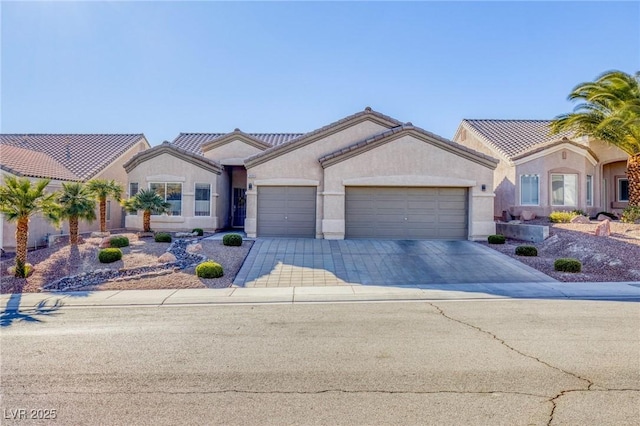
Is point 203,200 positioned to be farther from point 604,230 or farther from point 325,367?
point 604,230

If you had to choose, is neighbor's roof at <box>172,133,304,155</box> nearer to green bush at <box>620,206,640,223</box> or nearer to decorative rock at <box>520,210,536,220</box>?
decorative rock at <box>520,210,536,220</box>

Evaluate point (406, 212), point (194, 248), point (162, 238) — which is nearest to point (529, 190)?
point (406, 212)

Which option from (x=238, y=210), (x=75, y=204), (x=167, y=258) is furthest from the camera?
(x=238, y=210)

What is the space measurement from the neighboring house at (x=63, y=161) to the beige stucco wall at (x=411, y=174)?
13888 mm

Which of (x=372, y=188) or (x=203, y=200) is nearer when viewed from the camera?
(x=372, y=188)

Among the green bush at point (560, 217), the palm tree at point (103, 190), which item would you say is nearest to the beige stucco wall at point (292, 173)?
the palm tree at point (103, 190)

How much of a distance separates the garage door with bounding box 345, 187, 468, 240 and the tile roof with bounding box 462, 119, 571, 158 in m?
7.28

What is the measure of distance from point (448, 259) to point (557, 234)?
6.17m

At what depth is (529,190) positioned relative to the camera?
909 inches

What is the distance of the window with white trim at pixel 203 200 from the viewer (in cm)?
2186

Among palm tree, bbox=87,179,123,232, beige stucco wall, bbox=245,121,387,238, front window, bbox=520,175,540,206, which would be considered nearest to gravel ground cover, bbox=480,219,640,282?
front window, bbox=520,175,540,206

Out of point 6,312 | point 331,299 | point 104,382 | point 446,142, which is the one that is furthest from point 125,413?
point 446,142

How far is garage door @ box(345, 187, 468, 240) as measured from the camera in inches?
749

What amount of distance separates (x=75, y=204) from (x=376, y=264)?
40.3 ft
